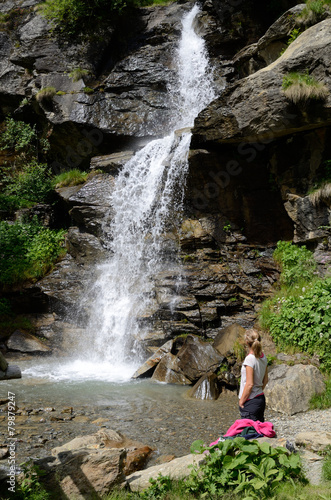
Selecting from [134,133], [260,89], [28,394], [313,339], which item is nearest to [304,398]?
[313,339]

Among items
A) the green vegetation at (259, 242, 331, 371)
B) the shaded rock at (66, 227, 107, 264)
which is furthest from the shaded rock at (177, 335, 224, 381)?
the shaded rock at (66, 227, 107, 264)

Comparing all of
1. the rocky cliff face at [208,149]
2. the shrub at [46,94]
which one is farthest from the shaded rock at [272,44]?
the shrub at [46,94]

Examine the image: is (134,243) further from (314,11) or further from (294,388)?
(314,11)

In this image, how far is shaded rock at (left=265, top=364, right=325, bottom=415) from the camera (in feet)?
20.0

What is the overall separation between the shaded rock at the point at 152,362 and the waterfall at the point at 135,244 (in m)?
0.41

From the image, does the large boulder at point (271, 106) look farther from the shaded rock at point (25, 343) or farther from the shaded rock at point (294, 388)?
the shaded rock at point (25, 343)

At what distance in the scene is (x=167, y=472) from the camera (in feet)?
12.4

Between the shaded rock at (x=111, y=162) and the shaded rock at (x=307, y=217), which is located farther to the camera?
the shaded rock at (x=111, y=162)

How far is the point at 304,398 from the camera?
20.1ft

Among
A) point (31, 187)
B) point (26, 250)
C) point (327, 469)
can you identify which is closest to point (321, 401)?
point (327, 469)

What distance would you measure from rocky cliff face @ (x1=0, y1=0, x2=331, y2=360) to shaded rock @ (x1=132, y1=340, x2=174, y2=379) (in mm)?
557

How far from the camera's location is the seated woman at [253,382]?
13.6 ft

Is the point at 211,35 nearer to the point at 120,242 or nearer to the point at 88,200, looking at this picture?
the point at 88,200

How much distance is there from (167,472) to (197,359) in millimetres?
4261
